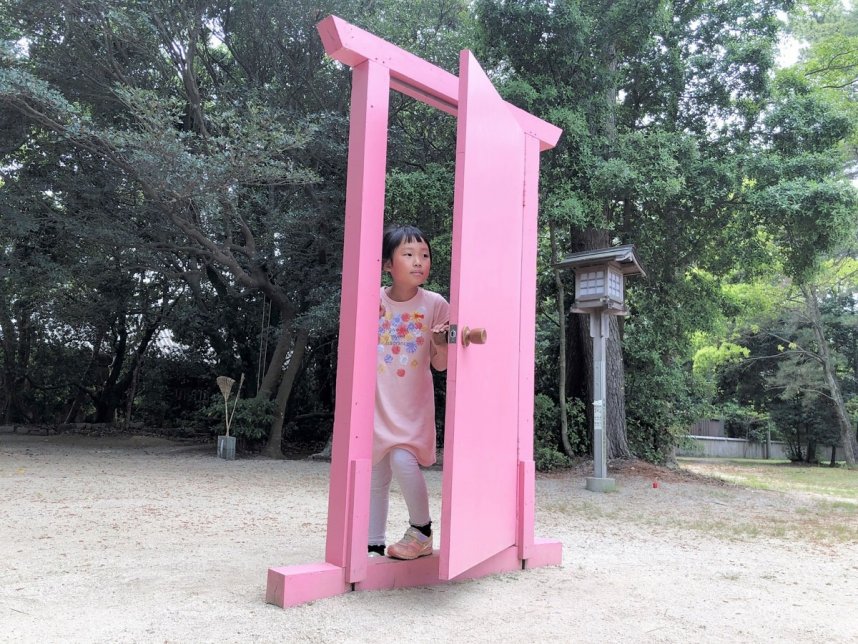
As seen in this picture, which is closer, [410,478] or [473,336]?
[473,336]

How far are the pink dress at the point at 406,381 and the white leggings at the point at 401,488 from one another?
4cm

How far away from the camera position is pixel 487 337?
8.05ft

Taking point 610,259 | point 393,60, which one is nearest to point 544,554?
point 393,60

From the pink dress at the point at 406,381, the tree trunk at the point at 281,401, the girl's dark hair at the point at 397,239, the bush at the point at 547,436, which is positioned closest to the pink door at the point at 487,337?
the pink dress at the point at 406,381

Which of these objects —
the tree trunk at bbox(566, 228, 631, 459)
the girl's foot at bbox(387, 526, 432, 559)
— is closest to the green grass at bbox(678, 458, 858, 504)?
the tree trunk at bbox(566, 228, 631, 459)

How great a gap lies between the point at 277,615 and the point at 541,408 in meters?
6.92

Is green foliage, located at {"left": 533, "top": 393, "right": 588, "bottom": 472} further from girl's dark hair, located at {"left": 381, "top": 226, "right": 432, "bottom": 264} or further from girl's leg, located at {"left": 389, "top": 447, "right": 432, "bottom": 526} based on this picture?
girl's dark hair, located at {"left": 381, "top": 226, "right": 432, "bottom": 264}

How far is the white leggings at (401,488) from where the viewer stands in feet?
8.43

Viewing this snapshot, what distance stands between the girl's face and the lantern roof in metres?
4.65

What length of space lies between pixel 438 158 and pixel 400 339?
6.52 meters

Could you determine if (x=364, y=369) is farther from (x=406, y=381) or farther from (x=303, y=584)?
(x=303, y=584)

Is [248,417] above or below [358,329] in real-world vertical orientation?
below

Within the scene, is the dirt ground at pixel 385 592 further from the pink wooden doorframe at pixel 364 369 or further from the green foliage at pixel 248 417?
the green foliage at pixel 248 417

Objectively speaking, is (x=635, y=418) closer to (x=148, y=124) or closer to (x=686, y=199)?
(x=686, y=199)
